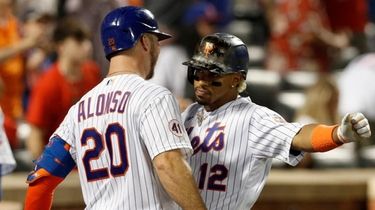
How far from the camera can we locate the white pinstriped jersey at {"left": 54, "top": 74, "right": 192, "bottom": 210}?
196 inches

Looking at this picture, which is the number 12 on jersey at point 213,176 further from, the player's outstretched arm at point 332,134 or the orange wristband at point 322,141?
the orange wristband at point 322,141

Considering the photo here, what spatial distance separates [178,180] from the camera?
191 inches

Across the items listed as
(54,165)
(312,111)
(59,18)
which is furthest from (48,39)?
(54,165)

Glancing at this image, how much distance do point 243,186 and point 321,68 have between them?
4.95 m

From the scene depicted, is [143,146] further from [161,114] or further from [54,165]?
[54,165]

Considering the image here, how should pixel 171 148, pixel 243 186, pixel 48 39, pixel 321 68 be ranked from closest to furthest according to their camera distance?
pixel 171 148 < pixel 243 186 < pixel 48 39 < pixel 321 68

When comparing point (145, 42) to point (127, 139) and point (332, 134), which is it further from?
point (332, 134)

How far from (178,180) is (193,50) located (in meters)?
4.58

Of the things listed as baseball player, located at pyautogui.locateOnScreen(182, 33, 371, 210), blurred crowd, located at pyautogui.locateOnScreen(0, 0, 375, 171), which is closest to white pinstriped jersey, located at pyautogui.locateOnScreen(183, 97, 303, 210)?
baseball player, located at pyautogui.locateOnScreen(182, 33, 371, 210)

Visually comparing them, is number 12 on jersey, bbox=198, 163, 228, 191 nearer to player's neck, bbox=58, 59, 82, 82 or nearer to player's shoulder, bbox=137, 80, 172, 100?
player's shoulder, bbox=137, 80, 172, 100

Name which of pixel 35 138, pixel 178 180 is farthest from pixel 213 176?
pixel 35 138

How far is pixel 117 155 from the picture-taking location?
5043 millimetres

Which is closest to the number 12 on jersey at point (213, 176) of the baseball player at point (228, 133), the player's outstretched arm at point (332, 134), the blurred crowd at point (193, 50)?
the baseball player at point (228, 133)

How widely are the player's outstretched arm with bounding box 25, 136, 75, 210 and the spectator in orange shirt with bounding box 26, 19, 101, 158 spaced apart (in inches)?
106
